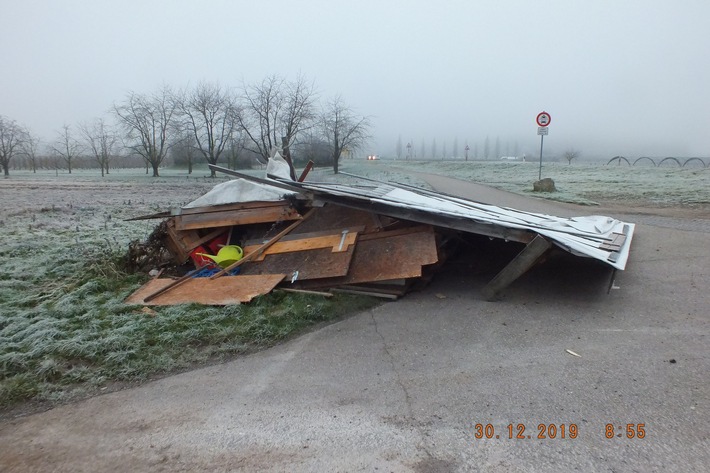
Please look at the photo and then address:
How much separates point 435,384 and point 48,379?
329 cm

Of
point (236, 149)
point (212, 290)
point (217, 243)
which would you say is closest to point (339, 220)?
point (212, 290)

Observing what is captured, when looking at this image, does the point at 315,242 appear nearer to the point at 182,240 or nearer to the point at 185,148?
Result: the point at 182,240

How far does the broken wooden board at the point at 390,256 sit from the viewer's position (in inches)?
211

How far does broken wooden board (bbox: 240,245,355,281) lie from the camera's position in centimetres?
567

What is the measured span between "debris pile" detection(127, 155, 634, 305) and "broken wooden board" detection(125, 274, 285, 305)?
0.01m

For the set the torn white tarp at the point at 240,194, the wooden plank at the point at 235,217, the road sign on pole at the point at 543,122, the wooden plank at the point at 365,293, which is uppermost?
the road sign on pole at the point at 543,122

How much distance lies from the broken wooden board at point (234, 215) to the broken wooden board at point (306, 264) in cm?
83

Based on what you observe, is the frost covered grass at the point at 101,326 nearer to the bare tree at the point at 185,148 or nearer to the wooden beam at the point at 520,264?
the wooden beam at the point at 520,264

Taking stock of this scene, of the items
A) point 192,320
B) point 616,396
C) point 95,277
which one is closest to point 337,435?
point 616,396

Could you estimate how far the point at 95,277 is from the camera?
6191 millimetres

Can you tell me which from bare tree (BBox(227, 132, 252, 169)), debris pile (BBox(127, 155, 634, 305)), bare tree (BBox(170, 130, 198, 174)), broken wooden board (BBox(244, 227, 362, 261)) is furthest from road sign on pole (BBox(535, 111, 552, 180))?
bare tree (BBox(170, 130, 198, 174))

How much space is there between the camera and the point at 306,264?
5898mm
